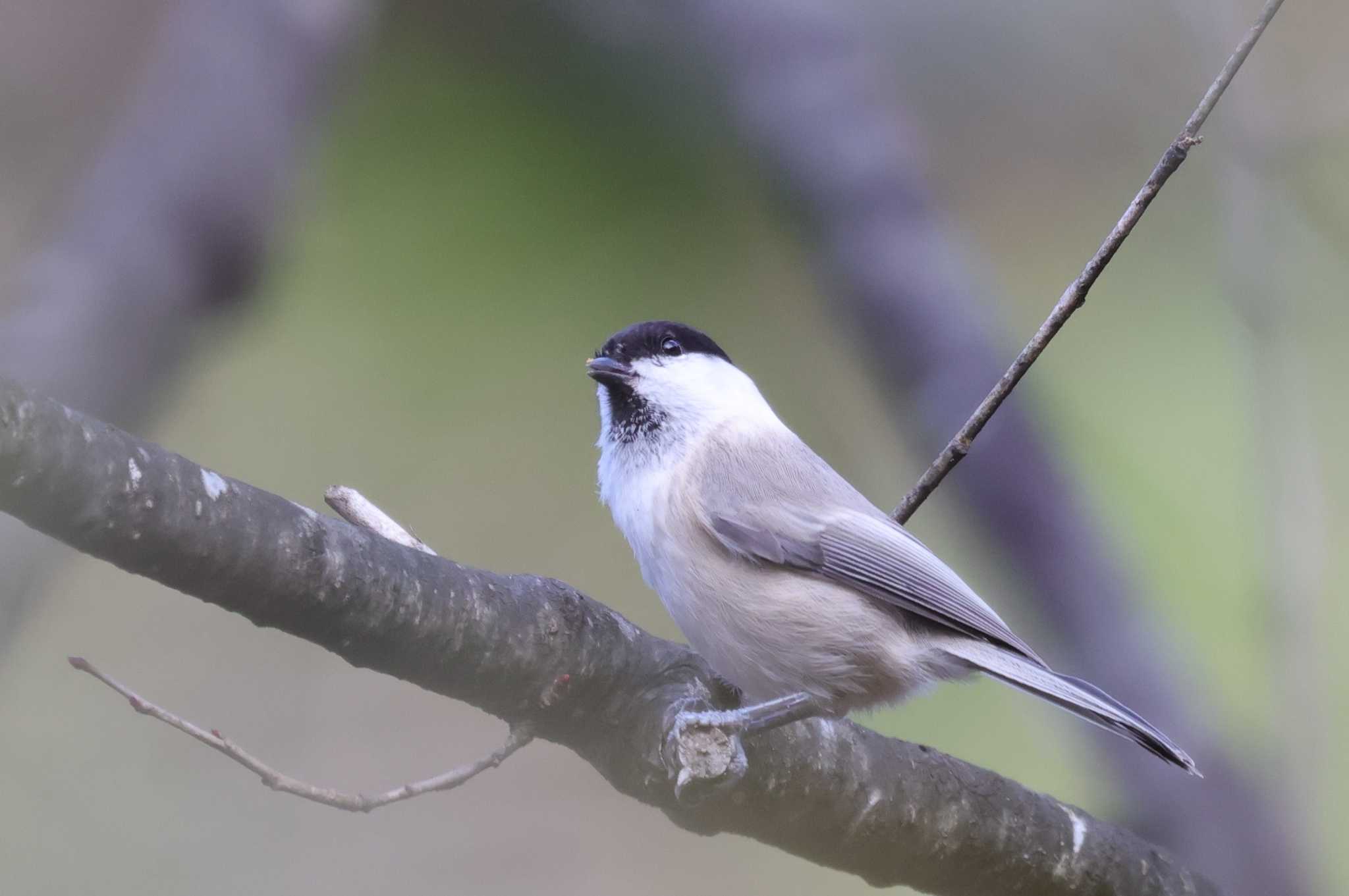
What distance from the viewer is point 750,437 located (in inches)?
48.8

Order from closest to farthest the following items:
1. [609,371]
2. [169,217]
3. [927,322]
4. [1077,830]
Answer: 1. [1077,830]
2. [169,217]
3. [609,371]
4. [927,322]

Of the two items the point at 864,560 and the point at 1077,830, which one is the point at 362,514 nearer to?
the point at 864,560

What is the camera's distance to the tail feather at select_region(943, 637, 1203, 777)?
900 millimetres

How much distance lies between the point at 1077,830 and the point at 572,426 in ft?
3.33

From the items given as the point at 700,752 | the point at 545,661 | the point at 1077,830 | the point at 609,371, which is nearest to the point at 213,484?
the point at 545,661

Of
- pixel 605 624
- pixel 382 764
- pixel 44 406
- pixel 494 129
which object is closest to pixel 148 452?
pixel 44 406

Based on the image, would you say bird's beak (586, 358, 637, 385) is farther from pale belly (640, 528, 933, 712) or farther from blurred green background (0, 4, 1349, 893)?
blurred green background (0, 4, 1349, 893)

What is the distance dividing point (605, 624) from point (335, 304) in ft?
3.76

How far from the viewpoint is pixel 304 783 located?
0.75 meters

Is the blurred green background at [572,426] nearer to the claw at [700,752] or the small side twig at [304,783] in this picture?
the small side twig at [304,783]

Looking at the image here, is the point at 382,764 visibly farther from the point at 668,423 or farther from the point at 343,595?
the point at 343,595

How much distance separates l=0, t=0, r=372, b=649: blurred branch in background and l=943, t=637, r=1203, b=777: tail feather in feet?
2.84

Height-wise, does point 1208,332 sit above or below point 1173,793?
above

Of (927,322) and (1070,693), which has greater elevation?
(927,322)
